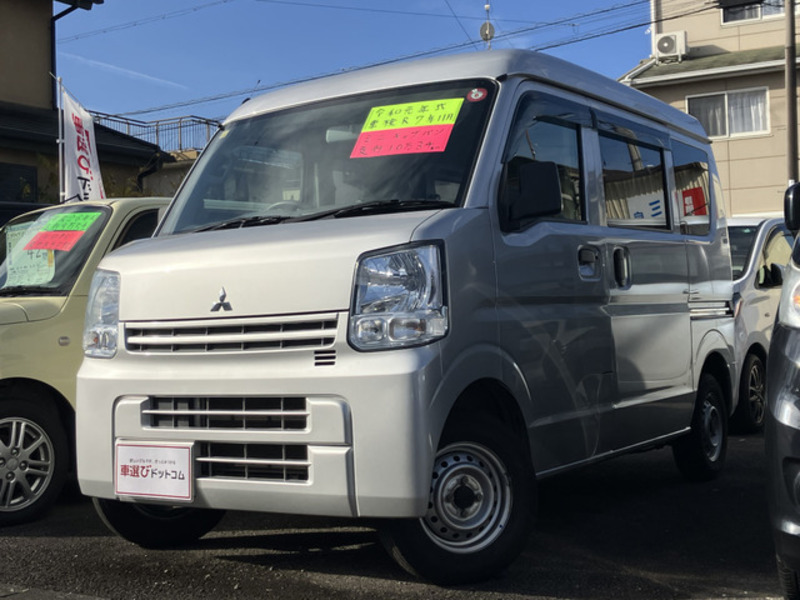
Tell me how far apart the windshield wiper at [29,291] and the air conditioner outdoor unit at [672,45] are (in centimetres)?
2085

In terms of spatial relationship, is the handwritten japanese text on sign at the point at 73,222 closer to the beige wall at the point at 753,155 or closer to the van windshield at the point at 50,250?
the van windshield at the point at 50,250

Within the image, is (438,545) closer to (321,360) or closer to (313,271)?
(321,360)

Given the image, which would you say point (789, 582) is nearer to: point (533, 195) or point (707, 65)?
point (533, 195)

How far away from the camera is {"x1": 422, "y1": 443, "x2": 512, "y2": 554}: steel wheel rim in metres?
3.73

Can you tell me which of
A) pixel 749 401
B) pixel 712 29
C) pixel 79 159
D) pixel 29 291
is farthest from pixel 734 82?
pixel 29 291

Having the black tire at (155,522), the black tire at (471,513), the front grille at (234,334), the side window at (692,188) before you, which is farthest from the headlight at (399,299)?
the side window at (692,188)

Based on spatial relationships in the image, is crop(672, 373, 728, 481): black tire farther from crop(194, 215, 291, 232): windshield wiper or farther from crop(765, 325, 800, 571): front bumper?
crop(194, 215, 291, 232): windshield wiper

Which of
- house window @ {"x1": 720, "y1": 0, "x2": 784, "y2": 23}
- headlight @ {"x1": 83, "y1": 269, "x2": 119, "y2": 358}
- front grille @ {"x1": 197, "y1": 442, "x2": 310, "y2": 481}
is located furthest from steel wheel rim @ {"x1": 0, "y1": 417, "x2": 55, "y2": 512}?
house window @ {"x1": 720, "y1": 0, "x2": 784, "y2": 23}

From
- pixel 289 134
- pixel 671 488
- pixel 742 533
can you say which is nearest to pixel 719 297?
pixel 671 488

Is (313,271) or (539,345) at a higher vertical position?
(313,271)

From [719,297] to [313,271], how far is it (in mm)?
3637

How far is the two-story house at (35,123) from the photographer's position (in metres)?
16.9

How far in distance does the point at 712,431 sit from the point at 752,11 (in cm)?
1986

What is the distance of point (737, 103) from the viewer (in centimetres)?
2312
